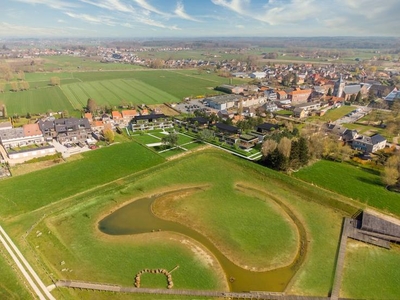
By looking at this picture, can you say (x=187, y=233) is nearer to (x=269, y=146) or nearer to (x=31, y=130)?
(x=269, y=146)

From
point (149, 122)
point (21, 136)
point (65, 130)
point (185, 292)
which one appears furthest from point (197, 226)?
point (21, 136)

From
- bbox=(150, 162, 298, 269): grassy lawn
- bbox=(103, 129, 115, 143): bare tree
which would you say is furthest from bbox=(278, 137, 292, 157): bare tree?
bbox=(103, 129, 115, 143): bare tree

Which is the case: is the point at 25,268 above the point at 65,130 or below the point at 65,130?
below

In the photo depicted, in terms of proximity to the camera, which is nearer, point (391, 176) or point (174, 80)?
point (391, 176)

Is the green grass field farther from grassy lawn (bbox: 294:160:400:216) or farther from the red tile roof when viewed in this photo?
the red tile roof

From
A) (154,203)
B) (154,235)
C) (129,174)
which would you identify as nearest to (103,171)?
(129,174)

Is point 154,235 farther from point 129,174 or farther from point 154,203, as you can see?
point 129,174

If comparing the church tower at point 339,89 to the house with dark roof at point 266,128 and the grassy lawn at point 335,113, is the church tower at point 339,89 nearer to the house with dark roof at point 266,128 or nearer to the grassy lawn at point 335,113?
the grassy lawn at point 335,113
